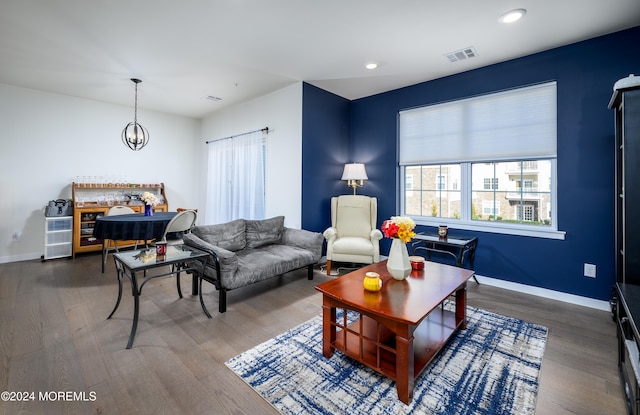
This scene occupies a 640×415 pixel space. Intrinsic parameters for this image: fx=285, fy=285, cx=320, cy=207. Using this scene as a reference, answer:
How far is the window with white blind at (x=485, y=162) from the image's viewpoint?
3201 millimetres

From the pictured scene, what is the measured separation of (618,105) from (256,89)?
4.12 meters

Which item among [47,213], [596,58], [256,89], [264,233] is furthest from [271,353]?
[47,213]

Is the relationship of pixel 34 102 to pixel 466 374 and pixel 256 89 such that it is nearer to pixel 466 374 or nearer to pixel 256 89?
pixel 256 89

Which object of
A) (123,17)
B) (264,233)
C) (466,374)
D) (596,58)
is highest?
(123,17)

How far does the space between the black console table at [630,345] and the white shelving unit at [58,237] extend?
6409 mm

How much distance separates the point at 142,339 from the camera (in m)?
2.19

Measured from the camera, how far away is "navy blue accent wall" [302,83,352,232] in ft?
13.6

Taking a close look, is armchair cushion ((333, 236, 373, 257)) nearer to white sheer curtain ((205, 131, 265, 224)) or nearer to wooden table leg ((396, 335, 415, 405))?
white sheer curtain ((205, 131, 265, 224))

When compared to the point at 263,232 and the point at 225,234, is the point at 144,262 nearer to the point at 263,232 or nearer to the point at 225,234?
the point at 225,234

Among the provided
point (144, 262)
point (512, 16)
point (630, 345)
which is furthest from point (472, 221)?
point (144, 262)

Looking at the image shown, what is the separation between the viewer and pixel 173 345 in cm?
212

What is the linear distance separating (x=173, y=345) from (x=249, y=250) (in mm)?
1497

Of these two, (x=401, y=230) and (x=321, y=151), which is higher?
(x=321, y=151)

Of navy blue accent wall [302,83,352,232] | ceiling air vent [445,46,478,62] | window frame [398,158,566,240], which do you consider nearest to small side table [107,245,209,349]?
navy blue accent wall [302,83,352,232]
